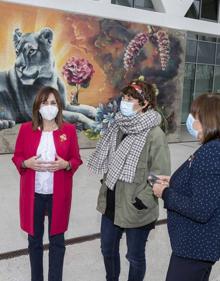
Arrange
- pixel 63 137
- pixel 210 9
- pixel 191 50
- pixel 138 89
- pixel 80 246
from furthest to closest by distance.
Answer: pixel 210 9 → pixel 191 50 → pixel 80 246 → pixel 63 137 → pixel 138 89

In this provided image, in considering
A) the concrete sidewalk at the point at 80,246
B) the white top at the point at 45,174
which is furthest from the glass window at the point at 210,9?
the white top at the point at 45,174

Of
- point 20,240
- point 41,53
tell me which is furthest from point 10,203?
point 41,53

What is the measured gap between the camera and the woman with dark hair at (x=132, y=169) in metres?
2.87

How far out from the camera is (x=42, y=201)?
309 centimetres

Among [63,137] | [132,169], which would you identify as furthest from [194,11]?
[132,169]

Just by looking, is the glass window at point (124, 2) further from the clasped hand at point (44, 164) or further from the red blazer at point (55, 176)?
the clasped hand at point (44, 164)

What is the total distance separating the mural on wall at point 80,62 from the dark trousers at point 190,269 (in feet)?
25.4

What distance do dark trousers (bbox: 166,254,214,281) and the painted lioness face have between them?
7963mm

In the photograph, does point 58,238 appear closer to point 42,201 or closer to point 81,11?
point 42,201

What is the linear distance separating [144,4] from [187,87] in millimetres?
3092

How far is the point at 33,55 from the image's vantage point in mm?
9500

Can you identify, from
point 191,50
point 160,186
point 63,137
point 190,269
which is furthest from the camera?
point 191,50

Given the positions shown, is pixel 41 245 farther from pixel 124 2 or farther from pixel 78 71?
pixel 124 2

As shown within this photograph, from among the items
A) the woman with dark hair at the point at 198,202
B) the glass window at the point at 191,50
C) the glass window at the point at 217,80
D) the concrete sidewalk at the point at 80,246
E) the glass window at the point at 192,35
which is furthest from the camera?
the glass window at the point at 217,80
